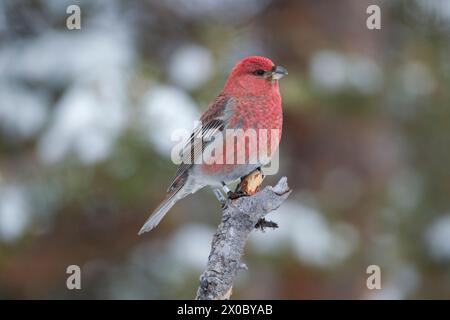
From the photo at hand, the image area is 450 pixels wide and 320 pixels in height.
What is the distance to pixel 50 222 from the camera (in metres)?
7.34

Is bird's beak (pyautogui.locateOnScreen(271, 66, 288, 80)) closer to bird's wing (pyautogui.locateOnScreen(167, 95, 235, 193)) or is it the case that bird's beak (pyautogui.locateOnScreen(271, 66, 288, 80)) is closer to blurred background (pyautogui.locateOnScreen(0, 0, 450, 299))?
bird's wing (pyautogui.locateOnScreen(167, 95, 235, 193))

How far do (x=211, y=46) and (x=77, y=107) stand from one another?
1.77m

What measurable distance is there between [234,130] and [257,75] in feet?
1.13

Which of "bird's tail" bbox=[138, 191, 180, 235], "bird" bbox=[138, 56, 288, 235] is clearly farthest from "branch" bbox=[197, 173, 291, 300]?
"bird's tail" bbox=[138, 191, 180, 235]

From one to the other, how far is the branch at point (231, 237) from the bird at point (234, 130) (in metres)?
0.65

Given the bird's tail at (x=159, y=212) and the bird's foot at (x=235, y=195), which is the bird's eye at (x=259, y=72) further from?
the bird's tail at (x=159, y=212)

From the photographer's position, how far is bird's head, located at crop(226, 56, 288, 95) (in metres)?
4.38

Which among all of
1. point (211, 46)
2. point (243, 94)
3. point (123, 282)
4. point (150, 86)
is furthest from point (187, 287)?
point (243, 94)

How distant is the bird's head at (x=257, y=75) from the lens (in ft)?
14.4

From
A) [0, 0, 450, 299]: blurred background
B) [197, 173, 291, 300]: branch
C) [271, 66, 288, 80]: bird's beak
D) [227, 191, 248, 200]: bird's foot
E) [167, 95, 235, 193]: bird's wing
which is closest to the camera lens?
[197, 173, 291, 300]: branch

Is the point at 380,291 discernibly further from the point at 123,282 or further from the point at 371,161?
the point at 123,282

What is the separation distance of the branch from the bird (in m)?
0.65

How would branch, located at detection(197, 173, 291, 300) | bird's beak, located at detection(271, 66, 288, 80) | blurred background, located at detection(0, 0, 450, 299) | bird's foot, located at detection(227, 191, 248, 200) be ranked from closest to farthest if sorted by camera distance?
branch, located at detection(197, 173, 291, 300), bird's foot, located at detection(227, 191, 248, 200), bird's beak, located at detection(271, 66, 288, 80), blurred background, located at detection(0, 0, 450, 299)
